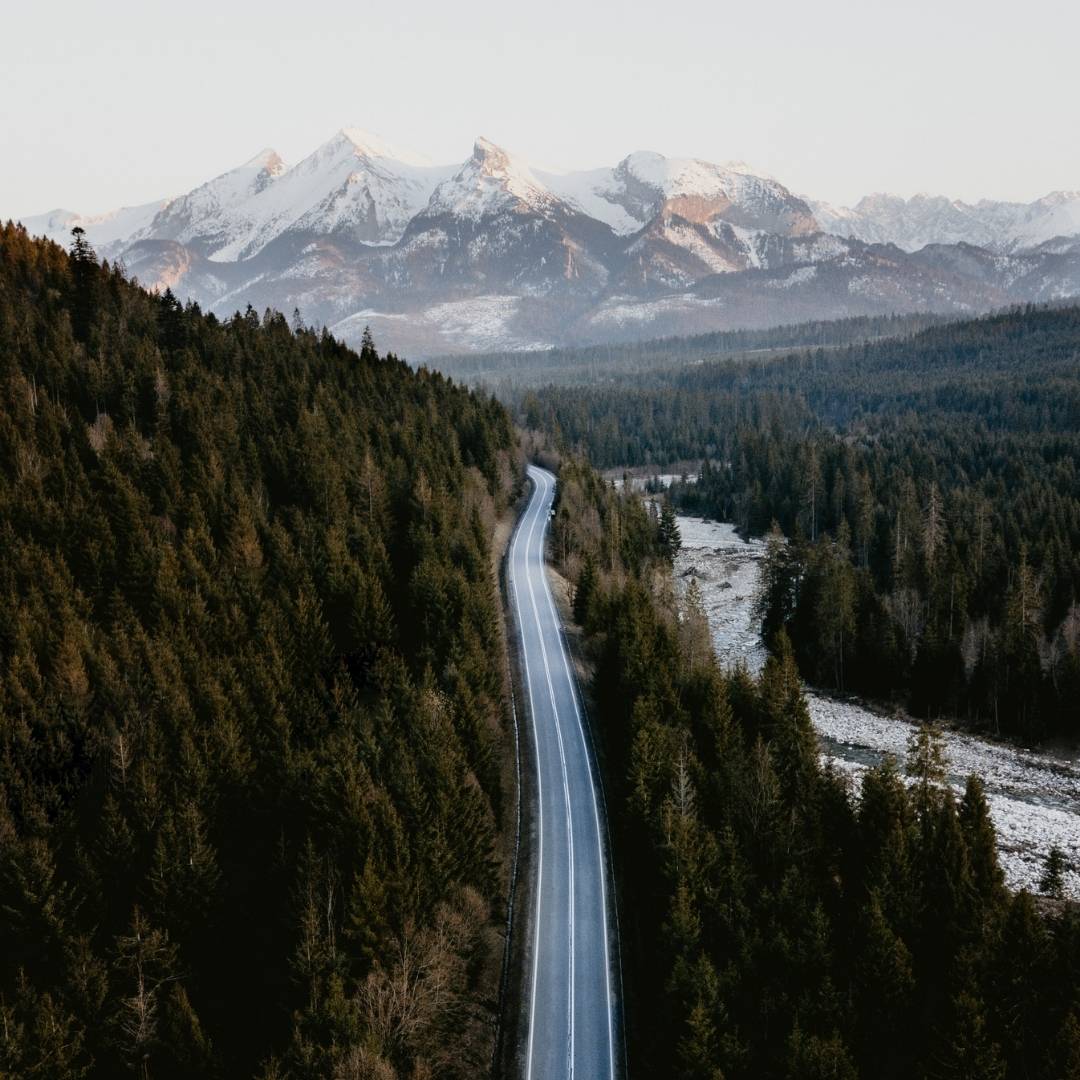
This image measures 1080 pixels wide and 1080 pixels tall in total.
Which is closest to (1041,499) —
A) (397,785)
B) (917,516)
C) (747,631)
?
(917,516)

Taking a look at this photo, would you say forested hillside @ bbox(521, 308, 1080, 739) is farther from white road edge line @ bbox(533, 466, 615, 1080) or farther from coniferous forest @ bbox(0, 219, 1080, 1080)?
white road edge line @ bbox(533, 466, 615, 1080)

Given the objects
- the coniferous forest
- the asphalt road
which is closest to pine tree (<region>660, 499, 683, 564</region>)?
the coniferous forest

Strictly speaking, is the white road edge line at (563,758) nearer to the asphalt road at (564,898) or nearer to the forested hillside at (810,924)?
the asphalt road at (564,898)

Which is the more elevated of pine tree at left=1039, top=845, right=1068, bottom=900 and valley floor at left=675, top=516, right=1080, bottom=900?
pine tree at left=1039, top=845, right=1068, bottom=900

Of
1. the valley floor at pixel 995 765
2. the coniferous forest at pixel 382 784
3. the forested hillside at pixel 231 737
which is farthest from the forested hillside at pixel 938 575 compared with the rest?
the forested hillside at pixel 231 737

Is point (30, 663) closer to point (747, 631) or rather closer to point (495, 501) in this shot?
point (495, 501)
